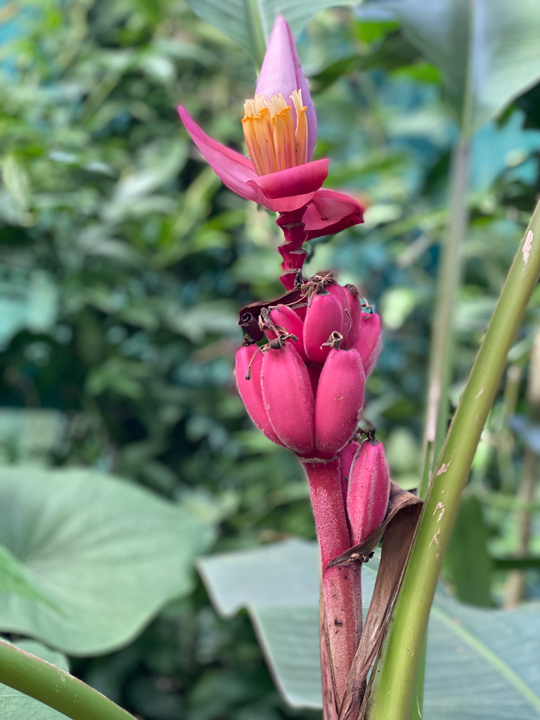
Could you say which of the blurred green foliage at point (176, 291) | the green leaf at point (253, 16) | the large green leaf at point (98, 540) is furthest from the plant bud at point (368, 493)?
the blurred green foliage at point (176, 291)

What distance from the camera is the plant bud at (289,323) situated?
21cm

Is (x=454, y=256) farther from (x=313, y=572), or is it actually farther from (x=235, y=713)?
(x=235, y=713)

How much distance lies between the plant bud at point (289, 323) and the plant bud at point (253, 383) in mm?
12

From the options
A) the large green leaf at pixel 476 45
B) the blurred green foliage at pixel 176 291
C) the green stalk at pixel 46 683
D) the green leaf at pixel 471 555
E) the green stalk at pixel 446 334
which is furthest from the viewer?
the blurred green foliage at pixel 176 291

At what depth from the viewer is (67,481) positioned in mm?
764

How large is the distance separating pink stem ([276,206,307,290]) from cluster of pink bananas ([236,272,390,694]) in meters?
0.01

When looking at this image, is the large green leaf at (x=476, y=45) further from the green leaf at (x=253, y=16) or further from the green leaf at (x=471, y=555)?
the green leaf at (x=471, y=555)

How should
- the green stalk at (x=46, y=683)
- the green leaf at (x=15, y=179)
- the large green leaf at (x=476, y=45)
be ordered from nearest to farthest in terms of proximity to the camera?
the green stalk at (x=46, y=683), the large green leaf at (x=476, y=45), the green leaf at (x=15, y=179)

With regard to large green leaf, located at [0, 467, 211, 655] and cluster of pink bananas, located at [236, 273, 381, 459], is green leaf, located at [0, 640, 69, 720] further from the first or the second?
large green leaf, located at [0, 467, 211, 655]

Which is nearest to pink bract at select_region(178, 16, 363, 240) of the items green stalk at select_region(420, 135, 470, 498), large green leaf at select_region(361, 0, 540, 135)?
green stalk at select_region(420, 135, 470, 498)

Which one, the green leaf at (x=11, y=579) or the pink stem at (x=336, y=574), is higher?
the pink stem at (x=336, y=574)

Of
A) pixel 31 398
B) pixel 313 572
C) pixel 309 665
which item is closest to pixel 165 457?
pixel 31 398

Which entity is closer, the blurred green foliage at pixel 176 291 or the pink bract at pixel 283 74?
the pink bract at pixel 283 74

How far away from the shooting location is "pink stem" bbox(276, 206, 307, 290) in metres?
0.21
